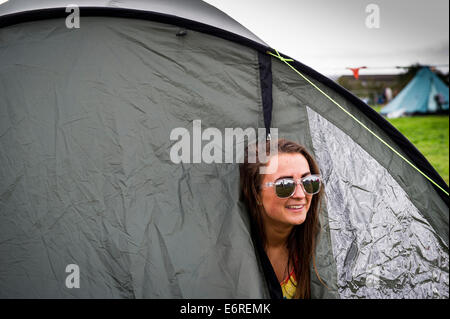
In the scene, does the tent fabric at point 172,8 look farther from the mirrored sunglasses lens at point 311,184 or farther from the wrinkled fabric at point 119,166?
the mirrored sunglasses lens at point 311,184

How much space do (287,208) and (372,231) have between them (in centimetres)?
53

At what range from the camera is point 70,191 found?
1634mm

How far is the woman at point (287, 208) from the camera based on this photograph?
1.52m

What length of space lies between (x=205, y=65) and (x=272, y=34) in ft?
1.61

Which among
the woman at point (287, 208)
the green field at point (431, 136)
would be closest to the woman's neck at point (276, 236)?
the woman at point (287, 208)

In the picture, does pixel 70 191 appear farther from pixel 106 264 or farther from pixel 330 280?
pixel 330 280

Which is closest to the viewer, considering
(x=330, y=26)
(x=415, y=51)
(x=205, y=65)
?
(x=205, y=65)

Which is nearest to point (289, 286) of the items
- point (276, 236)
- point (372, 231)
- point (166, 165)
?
point (276, 236)

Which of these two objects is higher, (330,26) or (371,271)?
(330,26)

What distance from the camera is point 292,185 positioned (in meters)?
1.50

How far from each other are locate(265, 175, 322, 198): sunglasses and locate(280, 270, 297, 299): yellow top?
415mm

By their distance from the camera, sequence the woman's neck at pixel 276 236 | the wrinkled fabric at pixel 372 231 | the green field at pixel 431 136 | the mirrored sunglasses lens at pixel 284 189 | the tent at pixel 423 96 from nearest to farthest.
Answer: the mirrored sunglasses lens at pixel 284 189 → the woman's neck at pixel 276 236 → the wrinkled fabric at pixel 372 231 → the green field at pixel 431 136 → the tent at pixel 423 96
